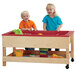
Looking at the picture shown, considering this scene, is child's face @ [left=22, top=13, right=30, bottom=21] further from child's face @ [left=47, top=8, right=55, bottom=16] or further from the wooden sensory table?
the wooden sensory table

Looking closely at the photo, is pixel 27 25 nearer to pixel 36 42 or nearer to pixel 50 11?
pixel 50 11

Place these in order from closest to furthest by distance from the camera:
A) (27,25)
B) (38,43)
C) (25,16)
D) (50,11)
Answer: (38,43)
(50,11)
(25,16)
(27,25)

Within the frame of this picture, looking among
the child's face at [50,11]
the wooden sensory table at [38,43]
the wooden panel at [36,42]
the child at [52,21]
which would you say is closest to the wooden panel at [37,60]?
the wooden sensory table at [38,43]

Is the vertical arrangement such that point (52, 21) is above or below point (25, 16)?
below

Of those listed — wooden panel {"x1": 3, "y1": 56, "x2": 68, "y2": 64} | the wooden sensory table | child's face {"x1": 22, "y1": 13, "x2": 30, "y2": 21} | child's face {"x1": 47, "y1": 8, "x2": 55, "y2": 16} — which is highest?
child's face {"x1": 47, "y1": 8, "x2": 55, "y2": 16}

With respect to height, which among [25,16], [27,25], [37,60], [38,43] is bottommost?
[37,60]

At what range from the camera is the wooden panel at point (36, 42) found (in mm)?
4789

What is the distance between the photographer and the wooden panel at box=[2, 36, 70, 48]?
189 inches

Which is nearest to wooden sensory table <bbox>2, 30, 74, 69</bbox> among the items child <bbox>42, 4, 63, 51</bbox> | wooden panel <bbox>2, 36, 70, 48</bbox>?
wooden panel <bbox>2, 36, 70, 48</bbox>

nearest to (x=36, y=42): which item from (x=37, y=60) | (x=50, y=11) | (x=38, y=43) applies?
(x=38, y=43)

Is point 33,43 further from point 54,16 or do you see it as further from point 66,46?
point 54,16

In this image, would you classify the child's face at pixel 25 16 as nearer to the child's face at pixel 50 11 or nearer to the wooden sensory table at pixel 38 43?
the child's face at pixel 50 11

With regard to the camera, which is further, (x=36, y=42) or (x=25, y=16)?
(x=25, y=16)

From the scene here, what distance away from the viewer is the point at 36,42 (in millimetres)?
4875
